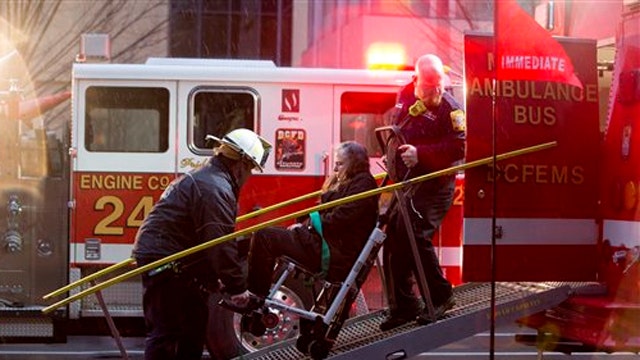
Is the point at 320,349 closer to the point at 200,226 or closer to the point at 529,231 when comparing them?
the point at 200,226

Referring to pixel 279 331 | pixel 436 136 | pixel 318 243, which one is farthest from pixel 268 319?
pixel 279 331

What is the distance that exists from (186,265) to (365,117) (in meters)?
3.43

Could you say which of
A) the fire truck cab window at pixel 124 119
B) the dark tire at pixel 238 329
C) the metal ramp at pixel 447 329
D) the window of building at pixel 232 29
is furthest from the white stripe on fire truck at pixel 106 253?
the window of building at pixel 232 29

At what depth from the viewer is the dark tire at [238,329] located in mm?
Answer: 8328

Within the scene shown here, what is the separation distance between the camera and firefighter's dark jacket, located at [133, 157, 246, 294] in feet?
19.3

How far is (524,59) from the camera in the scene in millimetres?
5816

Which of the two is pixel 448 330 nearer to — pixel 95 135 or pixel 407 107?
pixel 407 107

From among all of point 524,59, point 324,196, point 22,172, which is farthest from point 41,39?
point 524,59

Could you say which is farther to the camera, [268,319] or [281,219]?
[268,319]

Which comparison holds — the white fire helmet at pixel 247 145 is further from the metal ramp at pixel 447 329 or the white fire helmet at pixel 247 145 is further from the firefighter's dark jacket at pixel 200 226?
the metal ramp at pixel 447 329

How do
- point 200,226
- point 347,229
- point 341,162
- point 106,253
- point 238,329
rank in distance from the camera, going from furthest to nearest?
1. point 106,253
2. point 238,329
3. point 341,162
4. point 347,229
5. point 200,226

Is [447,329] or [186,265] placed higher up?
[186,265]

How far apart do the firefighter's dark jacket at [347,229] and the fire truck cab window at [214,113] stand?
2.49 metres

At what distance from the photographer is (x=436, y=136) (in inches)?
258
